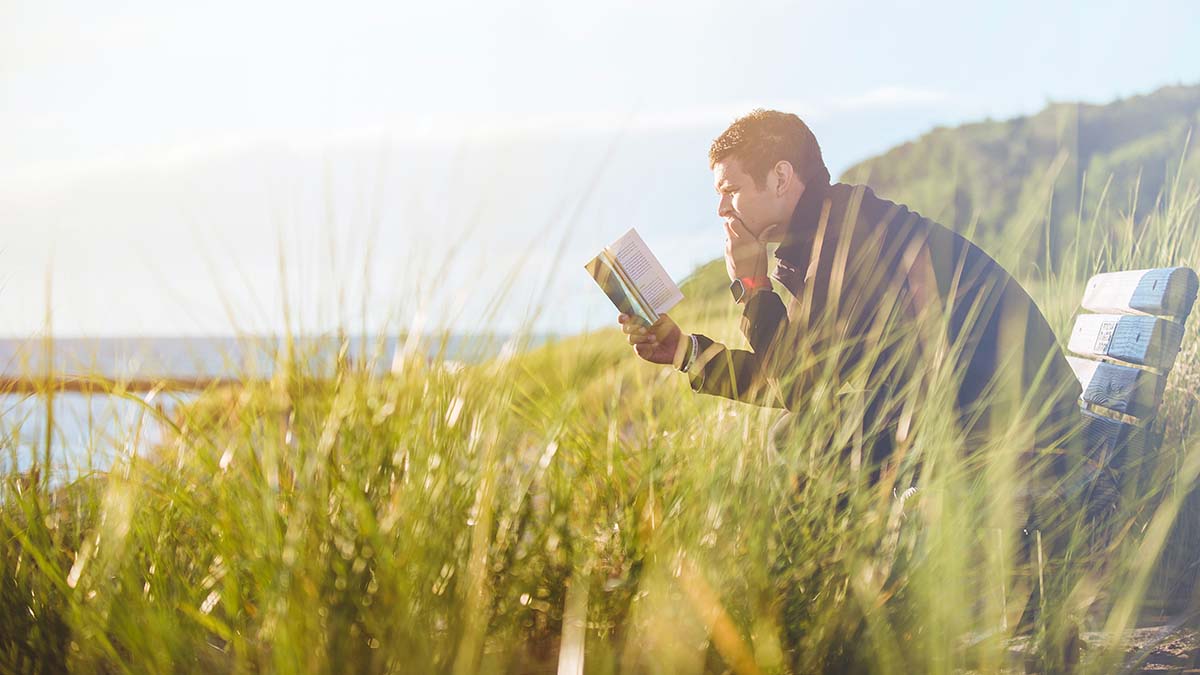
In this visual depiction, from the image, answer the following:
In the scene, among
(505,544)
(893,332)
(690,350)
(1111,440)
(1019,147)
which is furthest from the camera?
(1019,147)

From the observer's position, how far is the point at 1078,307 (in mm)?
3787

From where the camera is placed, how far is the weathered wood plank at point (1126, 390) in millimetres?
2789

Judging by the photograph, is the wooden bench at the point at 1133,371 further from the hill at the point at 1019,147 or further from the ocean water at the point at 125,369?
the hill at the point at 1019,147

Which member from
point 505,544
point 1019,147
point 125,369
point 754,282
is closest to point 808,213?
point 754,282

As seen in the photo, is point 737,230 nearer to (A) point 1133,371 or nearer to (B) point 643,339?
(B) point 643,339

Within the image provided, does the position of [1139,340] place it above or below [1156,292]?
below

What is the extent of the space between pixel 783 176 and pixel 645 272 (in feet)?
1.93

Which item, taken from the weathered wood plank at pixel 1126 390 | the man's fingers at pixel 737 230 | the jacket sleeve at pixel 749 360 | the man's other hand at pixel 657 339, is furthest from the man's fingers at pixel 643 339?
the weathered wood plank at pixel 1126 390

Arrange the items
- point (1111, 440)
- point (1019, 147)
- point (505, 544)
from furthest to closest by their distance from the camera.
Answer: point (1019, 147)
point (1111, 440)
point (505, 544)

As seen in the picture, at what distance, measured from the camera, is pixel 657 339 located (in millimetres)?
2490

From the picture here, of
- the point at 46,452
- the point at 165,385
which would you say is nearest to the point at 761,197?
the point at 165,385

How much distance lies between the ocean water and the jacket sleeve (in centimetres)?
55

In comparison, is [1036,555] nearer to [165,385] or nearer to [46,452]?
[165,385]

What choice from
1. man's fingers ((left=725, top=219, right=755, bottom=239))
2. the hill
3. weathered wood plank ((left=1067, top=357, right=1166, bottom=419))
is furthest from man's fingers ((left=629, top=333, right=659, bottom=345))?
the hill
